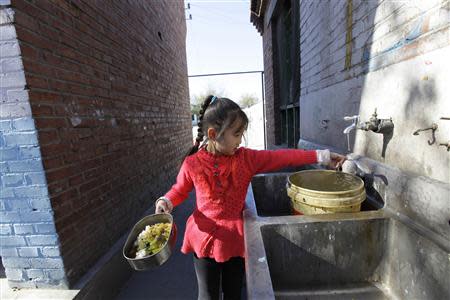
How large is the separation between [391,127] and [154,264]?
1658mm

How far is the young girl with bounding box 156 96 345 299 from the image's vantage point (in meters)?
1.65

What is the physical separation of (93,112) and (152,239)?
1.71 m

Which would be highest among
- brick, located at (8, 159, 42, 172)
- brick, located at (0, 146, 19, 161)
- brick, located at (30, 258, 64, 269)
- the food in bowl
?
brick, located at (0, 146, 19, 161)

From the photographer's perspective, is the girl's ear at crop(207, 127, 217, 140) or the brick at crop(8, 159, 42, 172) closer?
the girl's ear at crop(207, 127, 217, 140)

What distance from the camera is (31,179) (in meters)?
1.91

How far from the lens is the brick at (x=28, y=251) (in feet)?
6.73

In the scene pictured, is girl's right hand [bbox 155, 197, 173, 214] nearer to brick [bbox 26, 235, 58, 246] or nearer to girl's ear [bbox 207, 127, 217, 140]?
girl's ear [bbox 207, 127, 217, 140]

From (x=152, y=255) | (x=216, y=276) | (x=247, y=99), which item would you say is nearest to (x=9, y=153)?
(x=152, y=255)

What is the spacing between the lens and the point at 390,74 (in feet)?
5.58

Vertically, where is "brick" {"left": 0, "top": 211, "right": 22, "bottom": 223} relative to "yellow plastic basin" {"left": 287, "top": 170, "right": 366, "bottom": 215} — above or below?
below

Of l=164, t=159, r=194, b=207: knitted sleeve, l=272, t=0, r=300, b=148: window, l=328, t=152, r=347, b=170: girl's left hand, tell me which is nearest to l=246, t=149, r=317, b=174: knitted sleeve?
l=328, t=152, r=347, b=170: girl's left hand

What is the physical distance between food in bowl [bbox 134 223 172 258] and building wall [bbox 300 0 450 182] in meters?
1.49

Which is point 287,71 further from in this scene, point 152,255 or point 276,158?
point 152,255

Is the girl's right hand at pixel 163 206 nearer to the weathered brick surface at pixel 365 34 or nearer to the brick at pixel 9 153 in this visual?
the brick at pixel 9 153
